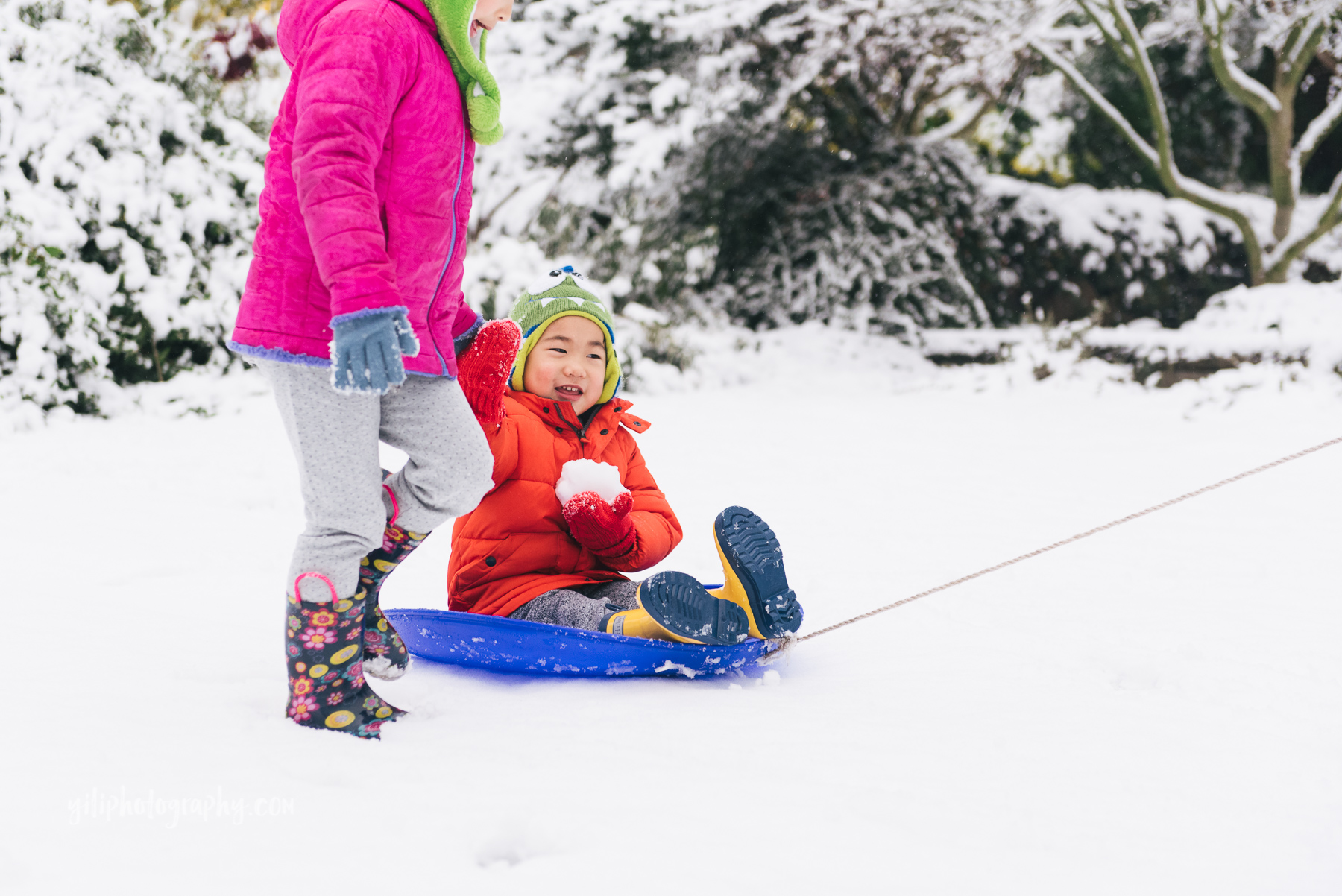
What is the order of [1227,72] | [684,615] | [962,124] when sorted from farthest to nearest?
[962,124], [1227,72], [684,615]

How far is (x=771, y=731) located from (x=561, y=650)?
0.42 meters

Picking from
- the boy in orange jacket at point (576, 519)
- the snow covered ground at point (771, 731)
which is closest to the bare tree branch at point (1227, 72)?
the snow covered ground at point (771, 731)

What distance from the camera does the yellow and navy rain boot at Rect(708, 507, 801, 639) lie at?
174cm

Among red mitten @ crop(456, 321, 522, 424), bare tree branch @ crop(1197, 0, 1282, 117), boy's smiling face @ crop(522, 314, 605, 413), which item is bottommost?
boy's smiling face @ crop(522, 314, 605, 413)

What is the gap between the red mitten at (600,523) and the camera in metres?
1.96

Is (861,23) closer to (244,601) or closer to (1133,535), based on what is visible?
(1133,535)

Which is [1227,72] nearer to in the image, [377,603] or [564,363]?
[564,363]

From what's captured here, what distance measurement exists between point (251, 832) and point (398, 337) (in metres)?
0.64

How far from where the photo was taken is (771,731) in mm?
1525

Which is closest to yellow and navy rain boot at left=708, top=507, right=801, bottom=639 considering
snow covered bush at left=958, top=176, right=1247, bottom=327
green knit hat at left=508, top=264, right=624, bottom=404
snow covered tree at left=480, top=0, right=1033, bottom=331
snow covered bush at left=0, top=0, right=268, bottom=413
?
green knit hat at left=508, top=264, right=624, bottom=404

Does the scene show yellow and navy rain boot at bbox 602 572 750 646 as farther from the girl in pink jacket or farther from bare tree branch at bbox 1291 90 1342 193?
bare tree branch at bbox 1291 90 1342 193

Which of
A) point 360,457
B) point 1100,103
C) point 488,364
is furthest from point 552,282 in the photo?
point 1100,103

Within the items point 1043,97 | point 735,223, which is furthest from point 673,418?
point 1043,97

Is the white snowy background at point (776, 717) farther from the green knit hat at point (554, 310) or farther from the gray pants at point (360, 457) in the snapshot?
the green knit hat at point (554, 310)
